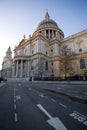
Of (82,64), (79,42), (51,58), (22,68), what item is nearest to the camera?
(82,64)

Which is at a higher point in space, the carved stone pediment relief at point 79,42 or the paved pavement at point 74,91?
the carved stone pediment relief at point 79,42

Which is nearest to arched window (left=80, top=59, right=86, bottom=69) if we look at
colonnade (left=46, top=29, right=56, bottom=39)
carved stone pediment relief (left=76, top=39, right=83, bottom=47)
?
carved stone pediment relief (left=76, top=39, right=83, bottom=47)

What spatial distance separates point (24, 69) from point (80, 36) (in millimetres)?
38168

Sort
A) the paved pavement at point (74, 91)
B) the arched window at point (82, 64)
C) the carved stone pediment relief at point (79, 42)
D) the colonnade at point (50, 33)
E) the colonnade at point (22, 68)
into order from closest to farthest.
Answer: the paved pavement at point (74, 91) → the arched window at point (82, 64) → the carved stone pediment relief at point (79, 42) → the colonnade at point (22, 68) → the colonnade at point (50, 33)

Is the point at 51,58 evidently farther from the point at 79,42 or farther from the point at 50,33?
the point at 50,33

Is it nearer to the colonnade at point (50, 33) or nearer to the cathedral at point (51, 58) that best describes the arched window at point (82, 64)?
the cathedral at point (51, 58)

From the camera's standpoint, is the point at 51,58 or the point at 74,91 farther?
the point at 51,58

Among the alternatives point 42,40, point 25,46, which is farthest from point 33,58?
point 25,46

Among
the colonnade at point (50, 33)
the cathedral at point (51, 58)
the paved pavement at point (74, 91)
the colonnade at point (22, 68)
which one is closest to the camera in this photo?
the paved pavement at point (74, 91)

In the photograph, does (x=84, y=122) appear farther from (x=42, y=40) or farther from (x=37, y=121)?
(x=42, y=40)

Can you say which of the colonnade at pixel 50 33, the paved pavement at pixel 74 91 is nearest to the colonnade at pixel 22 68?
the colonnade at pixel 50 33

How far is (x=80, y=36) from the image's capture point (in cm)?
5791

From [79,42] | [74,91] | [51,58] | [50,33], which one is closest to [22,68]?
[51,58]

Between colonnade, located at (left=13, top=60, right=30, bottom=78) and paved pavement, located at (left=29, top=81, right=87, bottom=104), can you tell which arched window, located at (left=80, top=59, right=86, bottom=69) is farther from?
paved pavement, located at (left=29, top=81, right=87, bottom=104)
